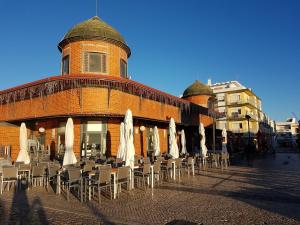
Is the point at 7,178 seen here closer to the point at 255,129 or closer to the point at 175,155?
the point at 175,155

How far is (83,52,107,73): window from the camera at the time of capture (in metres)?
20.0

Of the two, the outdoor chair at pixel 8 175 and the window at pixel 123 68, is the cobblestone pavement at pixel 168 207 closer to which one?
the outdoor chair at pixel 8 175

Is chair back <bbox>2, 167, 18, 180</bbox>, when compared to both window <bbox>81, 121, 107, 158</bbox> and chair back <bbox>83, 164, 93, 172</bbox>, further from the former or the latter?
window <bbox>81, 121, 107, 158</bbox>

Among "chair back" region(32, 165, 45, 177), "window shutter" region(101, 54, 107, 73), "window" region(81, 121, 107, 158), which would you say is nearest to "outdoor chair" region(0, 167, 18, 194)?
"chair back" region(32, 165, 45, 177)

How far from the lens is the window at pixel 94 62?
20.0m

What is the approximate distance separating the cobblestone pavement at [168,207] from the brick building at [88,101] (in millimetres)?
6854

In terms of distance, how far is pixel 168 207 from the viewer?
784cm

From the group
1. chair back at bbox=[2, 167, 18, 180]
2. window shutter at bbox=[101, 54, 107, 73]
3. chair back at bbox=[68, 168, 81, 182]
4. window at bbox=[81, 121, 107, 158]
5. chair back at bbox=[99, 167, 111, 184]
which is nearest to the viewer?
chair back at bbox=[99, 167, 111, 184]

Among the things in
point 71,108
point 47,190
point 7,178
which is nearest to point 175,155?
point 71,108

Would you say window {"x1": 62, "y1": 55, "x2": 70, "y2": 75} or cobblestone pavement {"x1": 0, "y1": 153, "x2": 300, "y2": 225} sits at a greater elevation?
window {"x1": 62, "y1": 55, "x2": 70, "y2": 75}

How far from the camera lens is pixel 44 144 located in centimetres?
1984

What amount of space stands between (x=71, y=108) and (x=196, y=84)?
25776 millimetres

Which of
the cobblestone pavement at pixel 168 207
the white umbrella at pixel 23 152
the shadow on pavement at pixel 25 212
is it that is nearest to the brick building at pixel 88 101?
the white umbrella at pixel 23 152

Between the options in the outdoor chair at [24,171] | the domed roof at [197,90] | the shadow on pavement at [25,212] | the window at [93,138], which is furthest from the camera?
the domed roof at [197,90]
